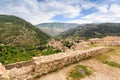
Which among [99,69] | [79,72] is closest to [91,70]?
[99,69]

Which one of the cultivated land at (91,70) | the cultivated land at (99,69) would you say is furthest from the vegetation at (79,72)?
the cultivated land at (99,69)

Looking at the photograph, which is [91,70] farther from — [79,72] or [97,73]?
[79,72]

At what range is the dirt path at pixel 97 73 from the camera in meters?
11.4

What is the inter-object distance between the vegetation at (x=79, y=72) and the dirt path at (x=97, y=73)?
380 millimetres

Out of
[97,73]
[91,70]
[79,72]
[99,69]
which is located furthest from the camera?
[99,69]

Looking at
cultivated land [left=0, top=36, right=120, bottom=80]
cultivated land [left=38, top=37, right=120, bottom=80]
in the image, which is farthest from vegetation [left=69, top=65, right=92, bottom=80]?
cultivated land [left=38, top=37, right=120, bottom=80]

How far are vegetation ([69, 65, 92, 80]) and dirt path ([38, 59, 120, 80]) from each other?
380 millimetres

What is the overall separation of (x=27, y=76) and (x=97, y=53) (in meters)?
9.56

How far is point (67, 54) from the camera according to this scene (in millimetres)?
14203

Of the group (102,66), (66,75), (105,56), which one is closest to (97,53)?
(105,56)

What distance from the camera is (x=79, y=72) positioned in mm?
12281

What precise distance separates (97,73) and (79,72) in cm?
151

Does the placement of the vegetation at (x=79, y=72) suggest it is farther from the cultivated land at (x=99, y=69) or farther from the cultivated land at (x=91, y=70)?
the cultivated land at (x=99, y=69)

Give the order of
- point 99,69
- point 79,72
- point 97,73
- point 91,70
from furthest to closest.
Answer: point 99,69 → point 91,70 → point 97,73 → point 79,72
